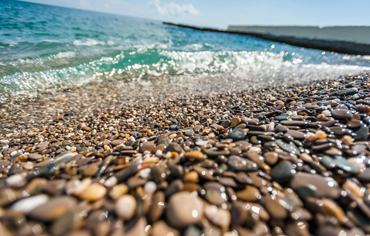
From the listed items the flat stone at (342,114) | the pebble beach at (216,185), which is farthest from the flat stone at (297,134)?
the flat stone at (342,114)

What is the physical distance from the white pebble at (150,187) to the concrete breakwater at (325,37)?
22.9m

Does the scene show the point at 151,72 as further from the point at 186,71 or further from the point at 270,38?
the point at 270,38

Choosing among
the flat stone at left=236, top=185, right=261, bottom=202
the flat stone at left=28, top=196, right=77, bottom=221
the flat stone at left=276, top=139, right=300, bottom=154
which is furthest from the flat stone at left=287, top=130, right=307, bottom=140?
the flat stone at left=28, top=196, right=77, bottom=221

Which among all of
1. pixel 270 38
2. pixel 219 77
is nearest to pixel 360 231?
pixel 219 77

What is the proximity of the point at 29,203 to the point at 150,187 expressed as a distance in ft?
2.16

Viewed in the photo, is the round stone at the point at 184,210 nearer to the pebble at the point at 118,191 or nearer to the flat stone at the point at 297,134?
the pebble at the point at 118,191

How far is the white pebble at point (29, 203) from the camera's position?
876 mm

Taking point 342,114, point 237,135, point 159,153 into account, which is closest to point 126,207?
point 159,153

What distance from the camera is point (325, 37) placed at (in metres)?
19.5

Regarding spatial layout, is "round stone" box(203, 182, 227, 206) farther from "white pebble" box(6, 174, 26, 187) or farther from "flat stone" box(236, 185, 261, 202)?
"white pebble" box(6, 174, 26, 187)

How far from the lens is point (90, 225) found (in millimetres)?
847

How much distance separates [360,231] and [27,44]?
1087 cm

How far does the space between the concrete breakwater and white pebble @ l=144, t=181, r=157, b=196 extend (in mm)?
22931

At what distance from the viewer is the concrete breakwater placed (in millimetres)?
16047
